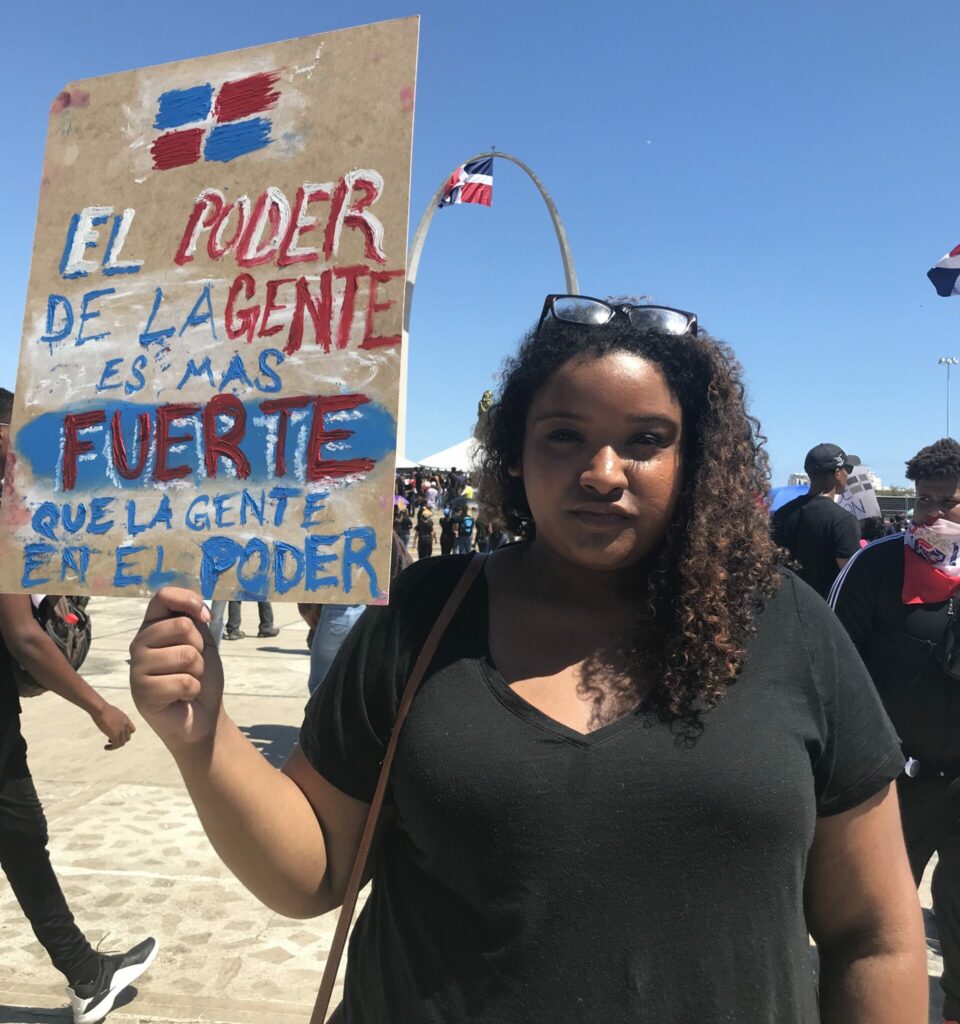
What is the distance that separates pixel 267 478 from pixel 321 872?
63cm

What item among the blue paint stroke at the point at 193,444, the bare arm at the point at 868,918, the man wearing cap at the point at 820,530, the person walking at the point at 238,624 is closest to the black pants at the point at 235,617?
the person walking at the point at 238,624

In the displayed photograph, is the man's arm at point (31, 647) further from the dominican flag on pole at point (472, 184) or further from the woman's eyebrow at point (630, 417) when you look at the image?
the dominican flag on pole at point (472, 184)

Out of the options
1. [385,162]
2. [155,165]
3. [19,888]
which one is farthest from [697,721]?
[19,888]

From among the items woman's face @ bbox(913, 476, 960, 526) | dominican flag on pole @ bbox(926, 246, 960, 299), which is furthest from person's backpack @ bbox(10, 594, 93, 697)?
dominican flag on pole @ bbox(926, 246, 960, 299)

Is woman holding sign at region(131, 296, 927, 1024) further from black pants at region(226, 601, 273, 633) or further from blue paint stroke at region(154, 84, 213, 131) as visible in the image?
black pants at region(226, 601, 273, 633)

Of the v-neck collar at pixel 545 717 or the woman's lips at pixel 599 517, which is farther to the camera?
the woman's lips at pixel 599 517

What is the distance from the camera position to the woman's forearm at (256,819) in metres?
1.25

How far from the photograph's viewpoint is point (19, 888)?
2.72 m

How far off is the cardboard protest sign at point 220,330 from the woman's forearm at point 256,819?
24 centimetres

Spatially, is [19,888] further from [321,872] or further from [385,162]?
[385,162]

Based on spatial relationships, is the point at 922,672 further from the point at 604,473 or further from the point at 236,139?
the point at 236,139

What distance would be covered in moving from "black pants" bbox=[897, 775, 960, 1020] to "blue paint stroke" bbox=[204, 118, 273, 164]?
273cm

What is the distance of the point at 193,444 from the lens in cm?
141

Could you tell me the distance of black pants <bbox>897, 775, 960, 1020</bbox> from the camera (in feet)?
9.29
